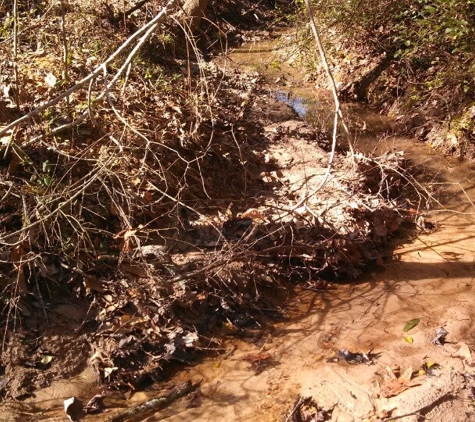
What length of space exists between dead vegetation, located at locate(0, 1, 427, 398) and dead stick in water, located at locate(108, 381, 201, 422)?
0.75 ft

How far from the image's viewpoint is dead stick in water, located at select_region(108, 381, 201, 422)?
3.89m

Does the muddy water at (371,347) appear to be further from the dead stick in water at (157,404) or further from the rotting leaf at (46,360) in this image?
the rotting leaf at (46,360)

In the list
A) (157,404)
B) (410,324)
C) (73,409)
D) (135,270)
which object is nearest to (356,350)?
(410,324)

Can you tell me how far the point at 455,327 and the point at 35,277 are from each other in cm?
357

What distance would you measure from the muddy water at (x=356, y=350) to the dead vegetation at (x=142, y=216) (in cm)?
22

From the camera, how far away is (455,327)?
4.46 m

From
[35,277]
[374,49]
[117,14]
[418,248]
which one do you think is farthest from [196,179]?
[374,49]

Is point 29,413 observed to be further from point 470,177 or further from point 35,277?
point 470,177

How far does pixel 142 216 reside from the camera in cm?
521

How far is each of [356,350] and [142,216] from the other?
93.0 inches

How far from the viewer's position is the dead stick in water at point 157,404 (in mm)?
3887

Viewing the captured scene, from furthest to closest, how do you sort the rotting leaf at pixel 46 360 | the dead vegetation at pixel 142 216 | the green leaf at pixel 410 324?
the green leaf at pixel 410 324 < the dead vegetation at pixel 142 216 < the rotting leaf at pixel 46 360

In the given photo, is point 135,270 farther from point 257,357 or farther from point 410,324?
point 410,324

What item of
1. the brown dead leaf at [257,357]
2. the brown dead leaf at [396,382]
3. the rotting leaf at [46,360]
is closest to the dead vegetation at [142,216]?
the rotting leaf at [46,360]
